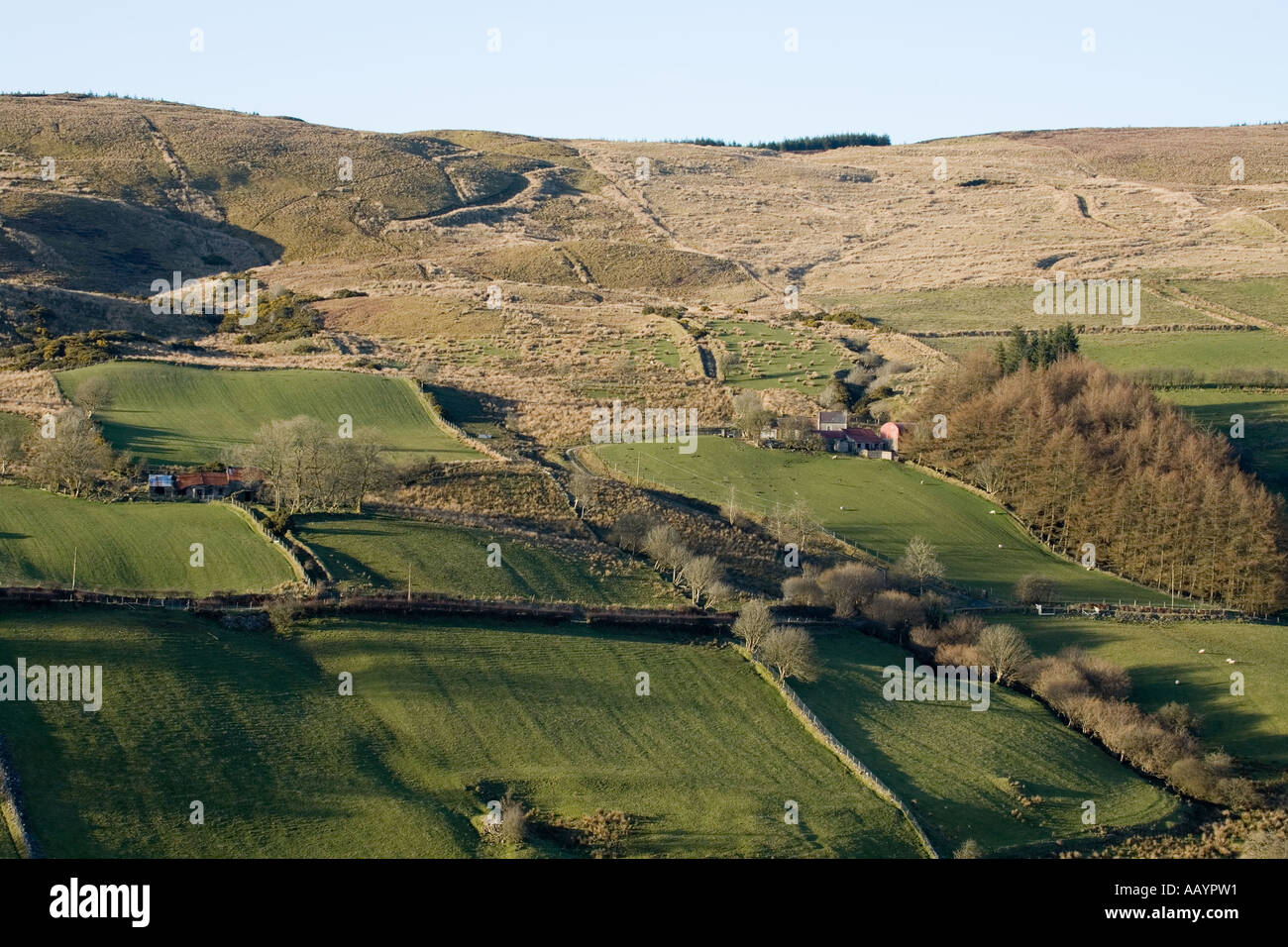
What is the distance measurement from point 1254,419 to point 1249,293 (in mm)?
45031

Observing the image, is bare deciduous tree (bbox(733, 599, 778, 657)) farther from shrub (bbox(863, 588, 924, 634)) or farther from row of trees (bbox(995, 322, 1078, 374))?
row of trees (bbox(995, 322, 1078, 374))

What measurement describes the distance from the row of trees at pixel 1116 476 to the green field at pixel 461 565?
92.5ft

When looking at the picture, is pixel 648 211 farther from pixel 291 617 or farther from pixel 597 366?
pixel 291 617

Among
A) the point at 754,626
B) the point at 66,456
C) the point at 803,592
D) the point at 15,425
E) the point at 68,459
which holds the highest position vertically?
the point at 15,425

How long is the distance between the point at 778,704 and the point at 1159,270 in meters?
107

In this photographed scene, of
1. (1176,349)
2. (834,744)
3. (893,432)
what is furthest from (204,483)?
(1176,349)

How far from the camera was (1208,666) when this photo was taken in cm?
5025

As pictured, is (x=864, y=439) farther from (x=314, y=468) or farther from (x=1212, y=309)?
(x=1212, y=309)

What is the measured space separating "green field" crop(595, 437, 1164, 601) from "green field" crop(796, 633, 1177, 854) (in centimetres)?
1448

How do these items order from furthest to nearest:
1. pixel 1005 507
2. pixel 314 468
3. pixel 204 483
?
pixel 1005 507
pixel 204 483
pixel 314 468

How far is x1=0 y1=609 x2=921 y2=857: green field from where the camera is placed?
29.1m

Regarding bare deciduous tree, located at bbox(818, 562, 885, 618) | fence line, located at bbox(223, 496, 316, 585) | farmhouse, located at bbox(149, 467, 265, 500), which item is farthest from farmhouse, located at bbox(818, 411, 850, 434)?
fence line, located at bbox(223, 496, 316, 585)

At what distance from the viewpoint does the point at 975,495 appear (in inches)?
2840

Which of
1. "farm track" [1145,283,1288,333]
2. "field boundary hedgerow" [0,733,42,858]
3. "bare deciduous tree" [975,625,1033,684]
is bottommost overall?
"bare deciduous tree" [975,625,1033,684]
